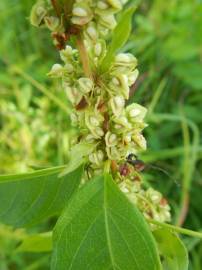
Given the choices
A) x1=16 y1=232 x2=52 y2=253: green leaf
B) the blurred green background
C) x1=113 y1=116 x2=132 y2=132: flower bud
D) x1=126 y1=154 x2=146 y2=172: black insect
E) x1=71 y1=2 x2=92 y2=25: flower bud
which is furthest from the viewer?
the blurred green background

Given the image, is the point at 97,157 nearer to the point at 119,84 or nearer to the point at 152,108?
the point at 119,84

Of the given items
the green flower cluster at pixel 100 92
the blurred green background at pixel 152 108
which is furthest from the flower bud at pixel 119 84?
the blurred green background at pixel 152 108

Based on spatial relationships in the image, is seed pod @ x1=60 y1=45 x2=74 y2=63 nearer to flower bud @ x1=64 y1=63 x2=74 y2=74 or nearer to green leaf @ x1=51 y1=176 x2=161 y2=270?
flower bud @ x1=64 y1=63 x2=74 y2=74

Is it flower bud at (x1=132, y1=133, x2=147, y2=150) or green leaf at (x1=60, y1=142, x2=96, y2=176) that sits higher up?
flower bud at (x1=132, y1=133, x2=147, y2=150)

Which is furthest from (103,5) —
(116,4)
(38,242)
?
(38,242)

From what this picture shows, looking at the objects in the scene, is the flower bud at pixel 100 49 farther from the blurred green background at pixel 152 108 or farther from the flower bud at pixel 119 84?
the blurred green background at pixel 152 108

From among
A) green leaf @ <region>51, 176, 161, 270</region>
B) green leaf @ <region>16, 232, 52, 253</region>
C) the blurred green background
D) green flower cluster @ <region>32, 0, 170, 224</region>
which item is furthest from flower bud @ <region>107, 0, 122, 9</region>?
the blurred green background

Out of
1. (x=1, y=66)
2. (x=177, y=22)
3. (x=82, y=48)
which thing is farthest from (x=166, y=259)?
(x=1, y=66)
